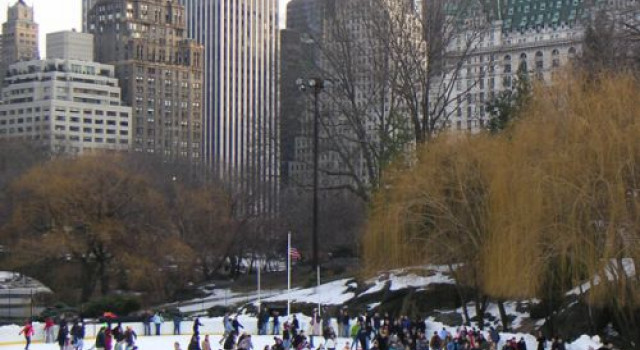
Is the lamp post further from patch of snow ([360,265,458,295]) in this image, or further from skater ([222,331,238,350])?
skater ([222,331,238,350])

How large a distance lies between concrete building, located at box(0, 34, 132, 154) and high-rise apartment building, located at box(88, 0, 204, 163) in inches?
126

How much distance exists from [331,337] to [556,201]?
9.24 m

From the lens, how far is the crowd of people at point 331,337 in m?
28.7

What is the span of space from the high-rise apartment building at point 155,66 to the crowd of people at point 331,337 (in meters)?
132

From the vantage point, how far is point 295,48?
5188 centimetres

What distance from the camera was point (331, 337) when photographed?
108 ft

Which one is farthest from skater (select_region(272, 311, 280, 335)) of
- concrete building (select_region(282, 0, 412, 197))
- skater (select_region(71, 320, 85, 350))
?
concrete building (select_region(282, 0, 412, 197))

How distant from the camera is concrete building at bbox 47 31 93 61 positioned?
565ft

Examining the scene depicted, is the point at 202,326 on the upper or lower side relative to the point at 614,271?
lower

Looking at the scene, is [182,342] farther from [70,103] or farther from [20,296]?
[70,103]

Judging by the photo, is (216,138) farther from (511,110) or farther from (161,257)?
(511,110)

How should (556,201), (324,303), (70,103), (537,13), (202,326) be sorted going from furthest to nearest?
(70,103), (537,13), (324,303), (202,326), (556,201)

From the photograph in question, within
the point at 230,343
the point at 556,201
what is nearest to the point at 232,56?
the point at 230,343

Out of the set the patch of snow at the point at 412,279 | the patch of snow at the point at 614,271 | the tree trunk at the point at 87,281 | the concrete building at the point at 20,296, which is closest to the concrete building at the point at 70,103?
the concrete building at the point at 20,296
